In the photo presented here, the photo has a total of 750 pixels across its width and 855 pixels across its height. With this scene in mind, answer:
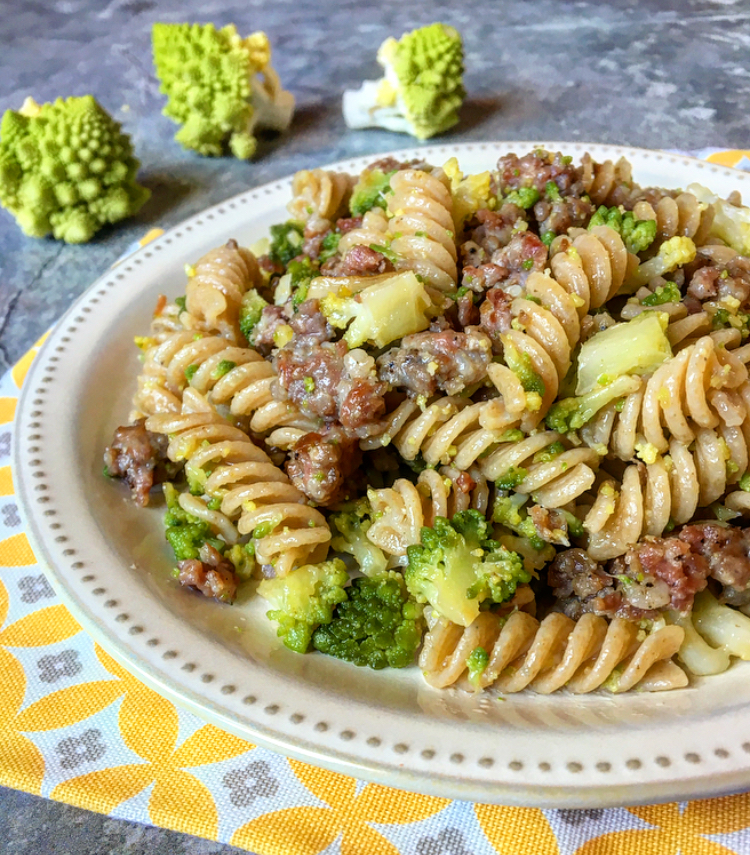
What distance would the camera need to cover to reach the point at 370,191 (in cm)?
370

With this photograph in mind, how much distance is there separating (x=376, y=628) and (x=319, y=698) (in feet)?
1.31

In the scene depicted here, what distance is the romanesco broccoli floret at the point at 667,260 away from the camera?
9.75 feet

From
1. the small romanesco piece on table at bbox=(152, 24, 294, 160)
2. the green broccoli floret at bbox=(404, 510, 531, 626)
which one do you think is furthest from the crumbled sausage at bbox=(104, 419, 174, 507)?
the small romanesco piece on table at bbox=(152, 24, 294, 160)

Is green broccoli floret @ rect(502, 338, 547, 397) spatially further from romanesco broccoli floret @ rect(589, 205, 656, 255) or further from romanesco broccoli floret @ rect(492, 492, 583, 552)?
romanesco broccoli floret @ rect(589, 205, 656, 255)

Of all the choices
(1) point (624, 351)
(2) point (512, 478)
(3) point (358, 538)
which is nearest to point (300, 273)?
(3) point (358, 538)

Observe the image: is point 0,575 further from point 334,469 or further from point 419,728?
point 419,728

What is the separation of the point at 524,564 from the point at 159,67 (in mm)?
5462

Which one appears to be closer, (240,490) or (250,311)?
(240,490)

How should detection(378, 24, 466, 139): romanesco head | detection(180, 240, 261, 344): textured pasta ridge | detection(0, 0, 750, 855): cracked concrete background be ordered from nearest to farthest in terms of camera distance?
detection(180, 240, 261, 344): textured pasta ridge, detection(378, 24, 466, 139): romanesco head, detection(0, 0, 750, 855): cracked concrete background

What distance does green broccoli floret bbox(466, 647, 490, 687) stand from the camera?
8.08 ft

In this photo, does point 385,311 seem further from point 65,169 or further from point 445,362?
point 65,169

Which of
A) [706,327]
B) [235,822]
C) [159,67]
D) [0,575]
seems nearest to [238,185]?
[159,67]

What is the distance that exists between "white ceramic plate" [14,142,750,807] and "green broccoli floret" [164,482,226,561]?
0.09 m

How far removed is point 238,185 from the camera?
256 inches
